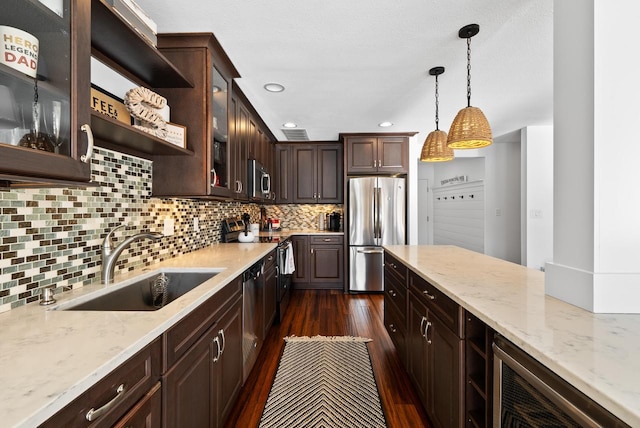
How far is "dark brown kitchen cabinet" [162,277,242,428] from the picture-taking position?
1.01 metres

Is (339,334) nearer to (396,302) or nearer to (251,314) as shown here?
(396,302)

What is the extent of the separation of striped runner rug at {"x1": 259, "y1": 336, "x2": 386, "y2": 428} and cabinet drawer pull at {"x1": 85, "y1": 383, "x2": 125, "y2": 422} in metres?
1.18

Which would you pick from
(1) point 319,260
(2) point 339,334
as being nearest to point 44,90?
(2) point 339,334

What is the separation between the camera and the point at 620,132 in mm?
1005

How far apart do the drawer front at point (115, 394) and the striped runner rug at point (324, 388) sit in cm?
108

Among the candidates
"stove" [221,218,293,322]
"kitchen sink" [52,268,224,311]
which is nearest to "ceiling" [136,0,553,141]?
"stove" [221,218,293,322]

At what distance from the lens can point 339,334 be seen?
2.80 m

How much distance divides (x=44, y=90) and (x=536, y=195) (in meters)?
5.75

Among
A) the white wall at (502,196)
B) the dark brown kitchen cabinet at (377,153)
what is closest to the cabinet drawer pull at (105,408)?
the dark brown kitchen cabinet at (377,153)

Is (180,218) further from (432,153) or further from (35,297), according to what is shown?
(432,153)

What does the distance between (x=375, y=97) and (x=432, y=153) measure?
3.22 ft

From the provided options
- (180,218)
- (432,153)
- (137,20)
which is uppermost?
(137,20)

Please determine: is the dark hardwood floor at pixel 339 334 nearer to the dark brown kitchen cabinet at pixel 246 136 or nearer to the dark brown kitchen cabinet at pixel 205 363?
the dark brown kitchen cabinet at pixel 205 363

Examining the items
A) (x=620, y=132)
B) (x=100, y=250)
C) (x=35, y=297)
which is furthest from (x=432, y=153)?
(x=35, y=297)
